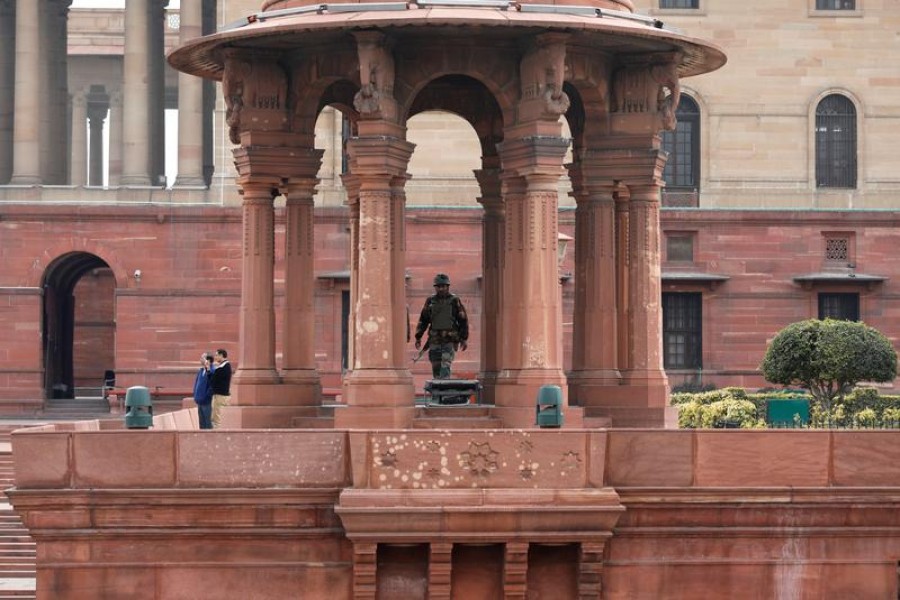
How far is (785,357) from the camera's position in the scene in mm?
49781

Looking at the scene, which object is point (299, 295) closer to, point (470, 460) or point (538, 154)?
point (538, 154)

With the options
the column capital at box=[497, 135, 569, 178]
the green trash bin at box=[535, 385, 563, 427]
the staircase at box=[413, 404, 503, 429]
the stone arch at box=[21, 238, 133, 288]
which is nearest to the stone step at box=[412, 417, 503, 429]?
the staircase at box=[413, 404, 503, 429]

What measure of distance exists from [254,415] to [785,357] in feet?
85.5

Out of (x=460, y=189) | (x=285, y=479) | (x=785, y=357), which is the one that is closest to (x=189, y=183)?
(x=460, y=189)

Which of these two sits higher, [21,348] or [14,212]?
[14,212]

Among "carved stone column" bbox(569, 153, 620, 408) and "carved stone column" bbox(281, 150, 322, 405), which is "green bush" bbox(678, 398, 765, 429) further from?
"carved stone column" bbox(281, 150, 322, 405)

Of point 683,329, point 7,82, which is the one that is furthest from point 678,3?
point 7,82

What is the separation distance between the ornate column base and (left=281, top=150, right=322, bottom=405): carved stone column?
252 cm

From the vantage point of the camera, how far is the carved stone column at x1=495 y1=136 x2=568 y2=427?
2425 cm

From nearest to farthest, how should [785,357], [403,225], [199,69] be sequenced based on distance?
[403,225]
[199,69]
[785,357]

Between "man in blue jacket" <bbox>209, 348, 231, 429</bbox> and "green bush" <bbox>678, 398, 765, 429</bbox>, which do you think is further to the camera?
"man in blue jacket" <bbox>209, 348, 231, 429</bbox>

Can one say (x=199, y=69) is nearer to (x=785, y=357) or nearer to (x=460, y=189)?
(x=785, y=357)

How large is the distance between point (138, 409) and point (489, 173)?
7333mm

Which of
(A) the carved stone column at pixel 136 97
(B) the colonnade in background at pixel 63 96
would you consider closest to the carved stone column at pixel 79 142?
(B) the colonnade in background at pixel 63 96
